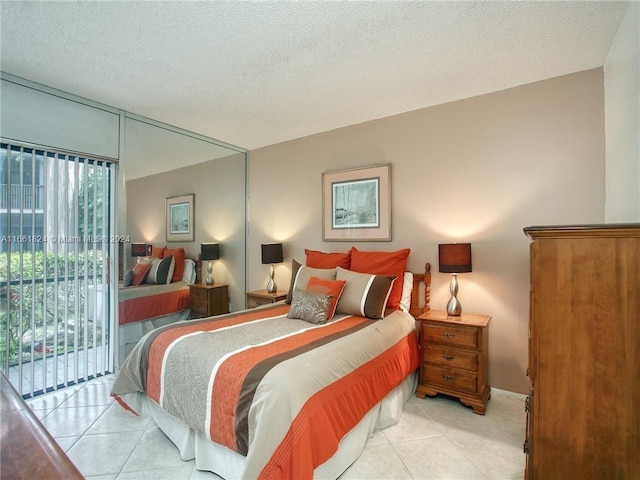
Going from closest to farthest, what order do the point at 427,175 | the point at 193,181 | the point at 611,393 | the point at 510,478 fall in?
1. the point at 611,393
2. the point at 510,478
3. the point at 427,175
4. the point at 193,181

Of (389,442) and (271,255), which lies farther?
(271,255)

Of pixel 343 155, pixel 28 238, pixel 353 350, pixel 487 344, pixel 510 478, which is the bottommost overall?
pixel 510 478

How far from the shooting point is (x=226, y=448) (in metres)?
1.67

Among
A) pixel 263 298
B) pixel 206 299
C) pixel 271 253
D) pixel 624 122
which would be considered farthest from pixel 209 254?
pixel 624 122

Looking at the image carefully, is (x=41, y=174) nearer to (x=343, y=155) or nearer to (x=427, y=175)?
(x=343, y=155)

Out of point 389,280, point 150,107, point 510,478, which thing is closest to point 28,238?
point 150,107

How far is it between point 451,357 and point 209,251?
2.89 m

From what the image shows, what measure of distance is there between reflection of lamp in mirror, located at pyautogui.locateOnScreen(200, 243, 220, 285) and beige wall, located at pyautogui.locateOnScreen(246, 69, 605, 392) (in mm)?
1634

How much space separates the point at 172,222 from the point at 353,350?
253 centimetres

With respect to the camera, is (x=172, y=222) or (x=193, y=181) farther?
(x=193, y=181)

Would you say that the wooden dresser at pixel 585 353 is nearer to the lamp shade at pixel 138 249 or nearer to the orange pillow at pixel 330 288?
the orange pillow at pixel 330 288

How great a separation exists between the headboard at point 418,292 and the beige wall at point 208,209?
232 cm

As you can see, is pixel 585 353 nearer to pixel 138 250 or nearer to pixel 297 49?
pixel 297 49

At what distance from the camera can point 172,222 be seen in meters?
3.44
